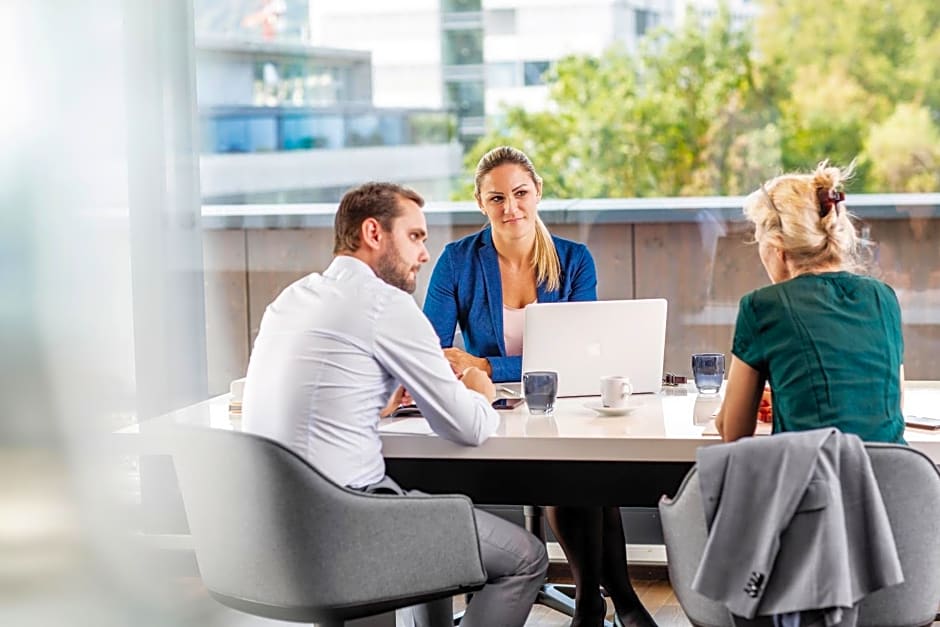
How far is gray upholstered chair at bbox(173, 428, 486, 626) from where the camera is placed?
6.41ft

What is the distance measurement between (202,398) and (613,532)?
73.6 inches

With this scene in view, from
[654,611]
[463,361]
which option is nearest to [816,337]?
[463,361]

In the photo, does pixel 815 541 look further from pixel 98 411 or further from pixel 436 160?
pixel 436 160

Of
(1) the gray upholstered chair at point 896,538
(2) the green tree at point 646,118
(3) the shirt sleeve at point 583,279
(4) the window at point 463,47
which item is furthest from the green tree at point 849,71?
(1) the gray upholstered chair at point 896,538

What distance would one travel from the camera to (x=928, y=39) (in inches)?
151

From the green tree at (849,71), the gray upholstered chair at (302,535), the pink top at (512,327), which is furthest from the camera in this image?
the green tree at (849,71)

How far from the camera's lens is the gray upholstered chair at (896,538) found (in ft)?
6.04

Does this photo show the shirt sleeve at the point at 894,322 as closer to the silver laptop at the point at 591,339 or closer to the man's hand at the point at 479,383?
the silver laptop at the point at 591,339

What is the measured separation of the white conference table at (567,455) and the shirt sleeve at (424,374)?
0.05 metres

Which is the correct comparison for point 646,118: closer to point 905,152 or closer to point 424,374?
point 905,152

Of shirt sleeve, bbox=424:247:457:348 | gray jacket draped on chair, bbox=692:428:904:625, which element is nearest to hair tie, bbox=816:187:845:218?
gray jacket draped on chair, bbox=692:428:904:625

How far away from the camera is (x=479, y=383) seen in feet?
8.13

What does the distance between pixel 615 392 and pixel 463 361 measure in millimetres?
527

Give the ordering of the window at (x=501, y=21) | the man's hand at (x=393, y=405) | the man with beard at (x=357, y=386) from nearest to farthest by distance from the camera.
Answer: the man with beard at (x=357, y=386), the man's hand at (x=393, y=405), the window at (x=501, y=21)
